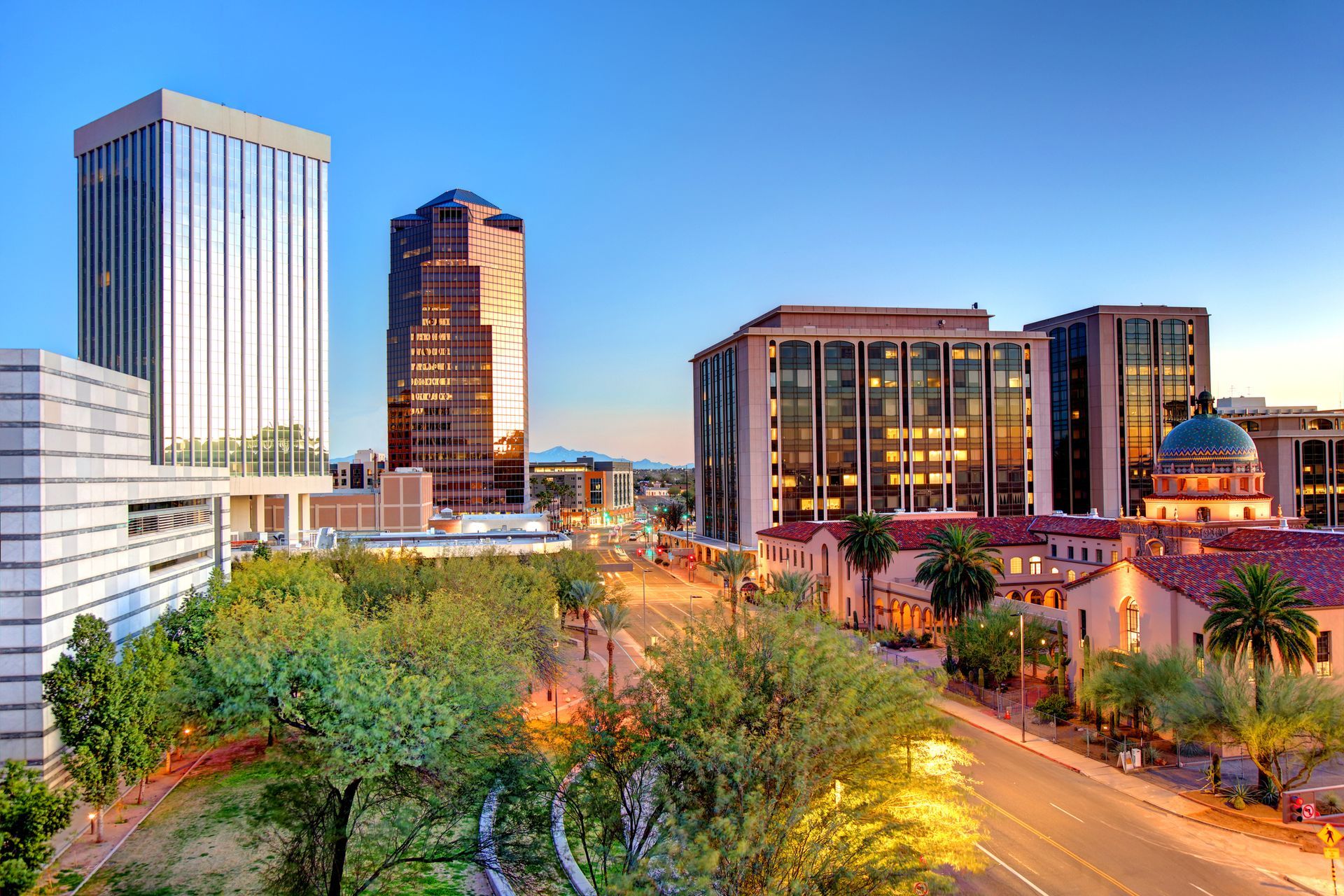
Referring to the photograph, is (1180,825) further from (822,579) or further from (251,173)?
(251,173)

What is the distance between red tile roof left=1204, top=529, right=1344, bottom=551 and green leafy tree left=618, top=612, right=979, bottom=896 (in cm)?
4180

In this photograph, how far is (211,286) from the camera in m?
106

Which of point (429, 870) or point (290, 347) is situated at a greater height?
point (290, 347)

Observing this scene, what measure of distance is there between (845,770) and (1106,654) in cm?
2986

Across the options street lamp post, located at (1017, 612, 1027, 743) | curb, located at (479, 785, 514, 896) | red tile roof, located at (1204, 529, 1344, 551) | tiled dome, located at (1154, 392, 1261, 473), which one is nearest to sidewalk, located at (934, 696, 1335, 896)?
street lamp post, located at (1017, 612, 1027, 743)

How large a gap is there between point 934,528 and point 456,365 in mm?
125720

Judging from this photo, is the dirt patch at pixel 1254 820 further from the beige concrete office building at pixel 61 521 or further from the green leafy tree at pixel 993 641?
the beige concrete office building at pixel 61 521

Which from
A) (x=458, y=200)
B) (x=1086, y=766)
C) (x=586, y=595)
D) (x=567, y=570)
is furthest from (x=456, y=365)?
(x=1086, y=766)

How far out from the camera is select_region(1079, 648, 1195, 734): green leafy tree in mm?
35844

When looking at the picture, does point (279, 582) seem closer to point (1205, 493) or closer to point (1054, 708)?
point (1054, 708)

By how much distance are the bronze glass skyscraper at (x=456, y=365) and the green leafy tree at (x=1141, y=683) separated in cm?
14294

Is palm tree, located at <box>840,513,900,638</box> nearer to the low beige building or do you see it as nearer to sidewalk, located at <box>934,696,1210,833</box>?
sidewalk, located at <box>934,696,1210,833</box>

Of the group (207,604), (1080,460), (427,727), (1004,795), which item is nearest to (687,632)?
(427,727)

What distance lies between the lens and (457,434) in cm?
17188
